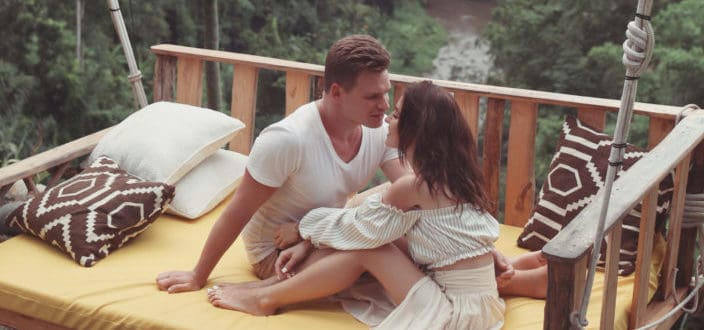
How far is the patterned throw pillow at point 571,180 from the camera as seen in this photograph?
2.77 m

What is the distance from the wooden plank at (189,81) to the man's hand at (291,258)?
135cm

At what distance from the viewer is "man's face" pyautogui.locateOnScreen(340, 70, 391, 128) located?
237cm


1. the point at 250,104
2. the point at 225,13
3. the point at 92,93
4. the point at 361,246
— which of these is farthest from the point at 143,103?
the point at 225,13

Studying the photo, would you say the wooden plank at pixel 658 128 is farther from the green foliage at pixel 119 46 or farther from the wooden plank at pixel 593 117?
the green foliage at pixel 119 46

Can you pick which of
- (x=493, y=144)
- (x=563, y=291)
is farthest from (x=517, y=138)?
(x=563, y=291)

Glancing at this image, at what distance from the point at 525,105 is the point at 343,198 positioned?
839 millimetres

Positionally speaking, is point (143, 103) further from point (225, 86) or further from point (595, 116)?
point (225, 86)

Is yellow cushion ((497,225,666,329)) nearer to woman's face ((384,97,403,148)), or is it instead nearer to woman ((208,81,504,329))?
woman ((208,81,504,329))

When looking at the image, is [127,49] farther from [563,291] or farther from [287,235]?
[563,291]

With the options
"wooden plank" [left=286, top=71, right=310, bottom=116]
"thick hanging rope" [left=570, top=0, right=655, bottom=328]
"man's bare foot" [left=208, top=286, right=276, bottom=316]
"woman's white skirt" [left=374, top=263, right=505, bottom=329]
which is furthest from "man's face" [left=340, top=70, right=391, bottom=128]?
"wooden plank" [left=286, top=71, right=310, bottom=116]

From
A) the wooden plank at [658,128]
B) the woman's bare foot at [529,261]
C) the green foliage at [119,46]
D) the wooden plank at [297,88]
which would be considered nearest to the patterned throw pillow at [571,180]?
the wooden plank at [658,128]

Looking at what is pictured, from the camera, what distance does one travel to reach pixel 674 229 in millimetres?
2656

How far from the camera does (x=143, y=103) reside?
3506 millimetres

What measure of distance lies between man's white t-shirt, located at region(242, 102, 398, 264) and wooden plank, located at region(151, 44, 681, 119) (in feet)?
1.33
